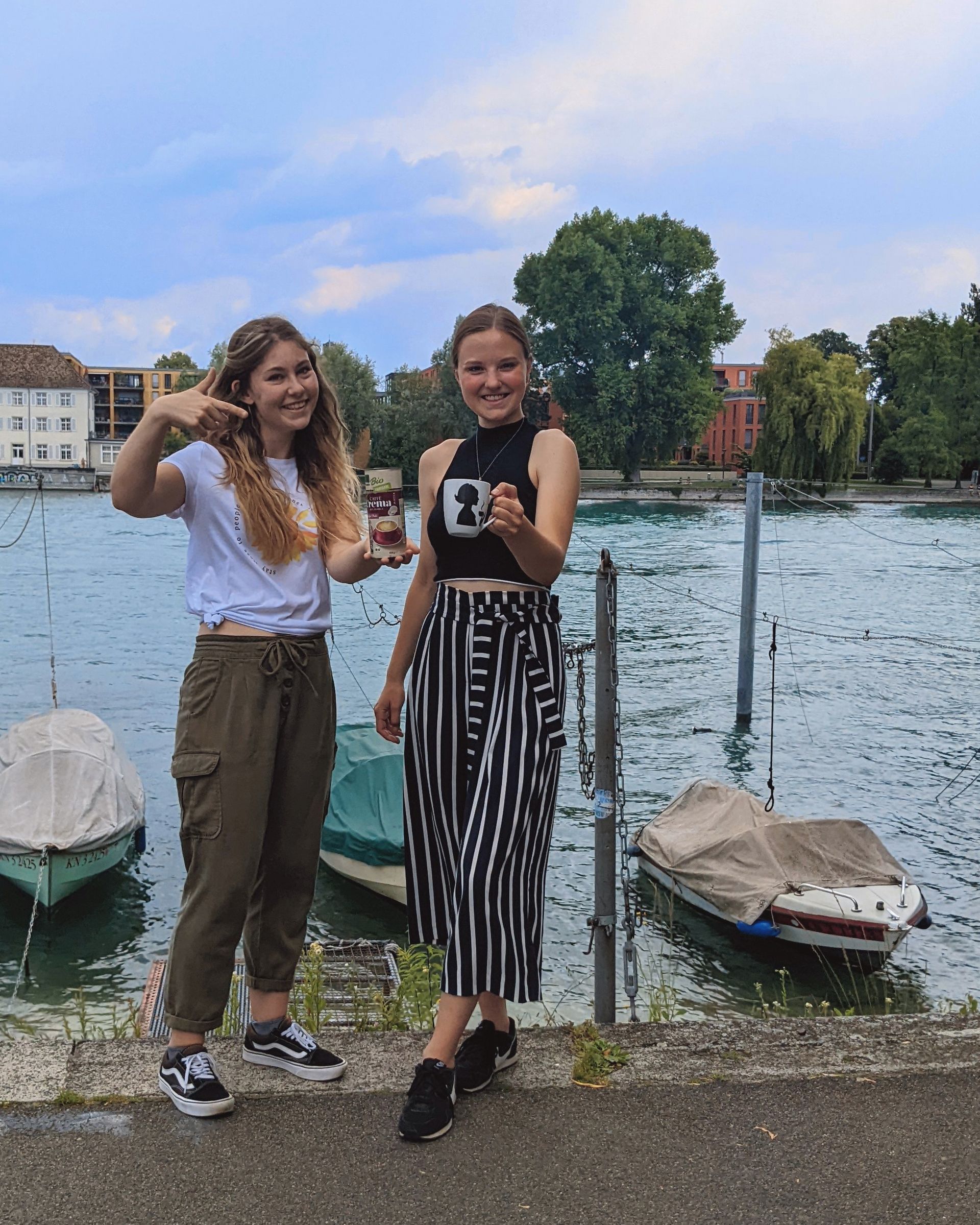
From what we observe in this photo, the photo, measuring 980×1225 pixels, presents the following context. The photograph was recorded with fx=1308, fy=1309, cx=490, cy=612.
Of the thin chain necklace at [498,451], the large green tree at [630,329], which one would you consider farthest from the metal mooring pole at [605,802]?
the large green tree at [630,329]

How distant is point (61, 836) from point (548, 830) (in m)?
10.9

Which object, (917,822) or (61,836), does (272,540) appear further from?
(917,822)

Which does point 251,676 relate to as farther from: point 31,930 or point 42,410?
point 42,410

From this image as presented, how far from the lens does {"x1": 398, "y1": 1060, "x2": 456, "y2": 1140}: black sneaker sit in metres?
2.94

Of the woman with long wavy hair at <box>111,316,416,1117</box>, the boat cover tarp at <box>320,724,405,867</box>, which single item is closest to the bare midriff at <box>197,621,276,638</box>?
the woman with long wavy hair at <box>111,316,416,1117</box>

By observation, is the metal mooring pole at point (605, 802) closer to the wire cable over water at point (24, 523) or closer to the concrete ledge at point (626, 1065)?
the concrete ledge at point (626, 1065)

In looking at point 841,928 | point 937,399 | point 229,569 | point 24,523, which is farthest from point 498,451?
point 937,399

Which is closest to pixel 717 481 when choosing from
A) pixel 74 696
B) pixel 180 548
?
pixel 180 548

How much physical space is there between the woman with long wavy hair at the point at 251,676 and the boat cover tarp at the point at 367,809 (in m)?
9.82

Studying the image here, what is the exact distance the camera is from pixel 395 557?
3061mm

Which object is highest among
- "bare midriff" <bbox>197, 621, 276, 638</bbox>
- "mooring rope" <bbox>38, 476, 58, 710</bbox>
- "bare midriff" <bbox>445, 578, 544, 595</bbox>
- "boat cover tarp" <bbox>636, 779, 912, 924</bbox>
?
"bare midriff" <bbox>445, 578, 544, 595</bbox>

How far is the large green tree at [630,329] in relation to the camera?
82312 mm

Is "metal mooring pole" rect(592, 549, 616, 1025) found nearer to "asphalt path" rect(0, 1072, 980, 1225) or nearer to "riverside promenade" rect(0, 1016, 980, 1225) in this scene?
"riverside promenade" rect(0, 1016, 980, 1225)

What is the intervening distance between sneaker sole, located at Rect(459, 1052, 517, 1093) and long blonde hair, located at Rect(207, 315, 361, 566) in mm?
1362
